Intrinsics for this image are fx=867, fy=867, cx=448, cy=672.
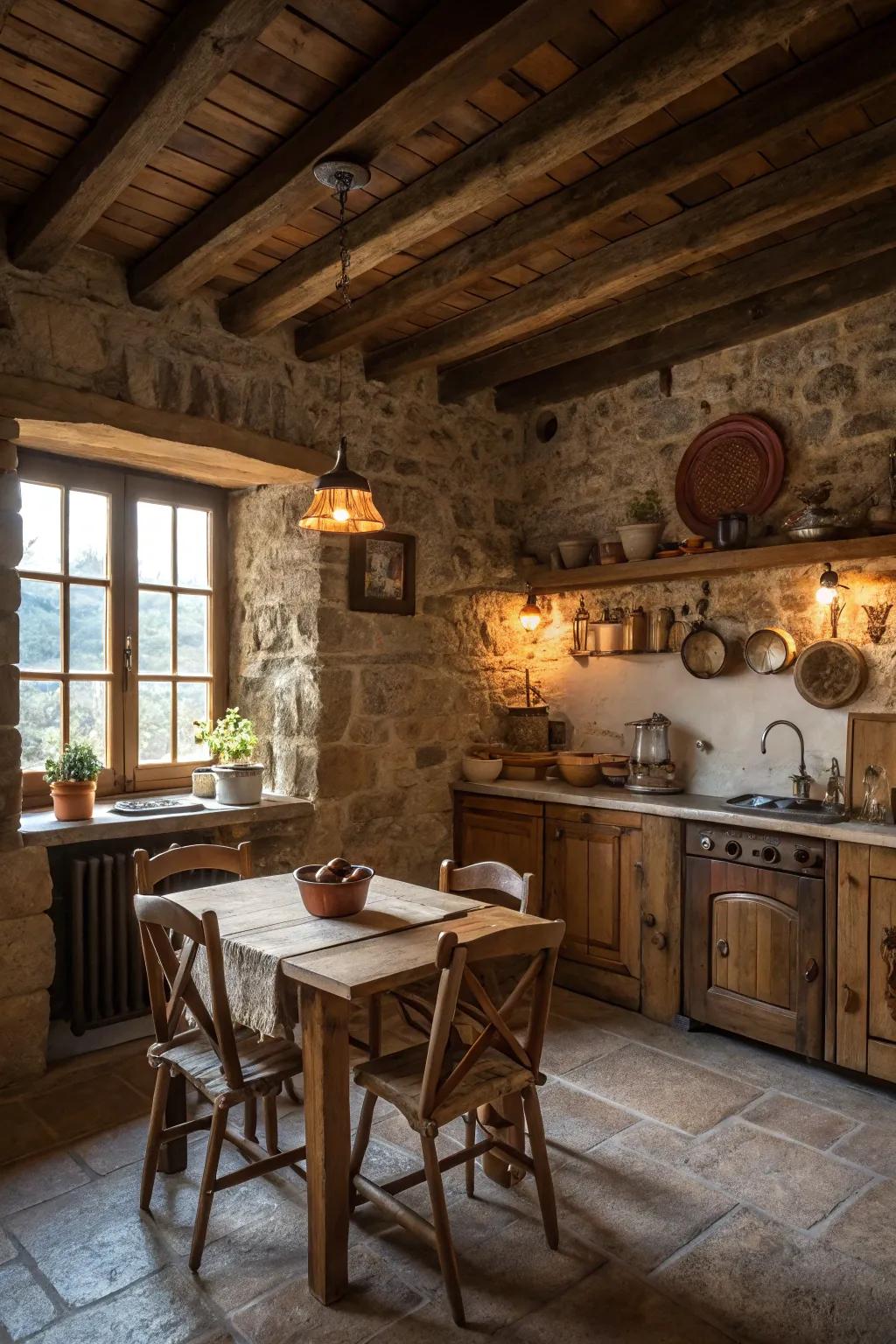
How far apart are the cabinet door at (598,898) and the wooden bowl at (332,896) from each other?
1.59m

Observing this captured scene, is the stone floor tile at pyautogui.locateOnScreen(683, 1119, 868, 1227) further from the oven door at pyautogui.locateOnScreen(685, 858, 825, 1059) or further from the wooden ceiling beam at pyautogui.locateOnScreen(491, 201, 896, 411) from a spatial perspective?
the wooden ceiling beam at pyautogui.locateOnScreen(491, 201, 896, 411)

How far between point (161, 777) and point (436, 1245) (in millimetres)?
2459

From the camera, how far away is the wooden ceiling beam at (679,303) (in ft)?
9.87

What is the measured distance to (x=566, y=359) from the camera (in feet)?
12.9

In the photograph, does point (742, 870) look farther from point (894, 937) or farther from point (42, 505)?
point (42, 505)

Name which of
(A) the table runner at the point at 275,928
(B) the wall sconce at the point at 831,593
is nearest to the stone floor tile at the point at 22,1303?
(A) the table runner at the point at 275,928

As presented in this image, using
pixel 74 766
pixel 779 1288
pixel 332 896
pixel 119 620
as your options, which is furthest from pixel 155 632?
pixel 779 1288

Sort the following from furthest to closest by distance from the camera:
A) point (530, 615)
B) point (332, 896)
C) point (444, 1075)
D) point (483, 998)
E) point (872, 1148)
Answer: point (530, 615), point (872, 1148), point (332, 896), point (444, 1075), point (483, 998)

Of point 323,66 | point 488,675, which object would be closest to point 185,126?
point 323,66

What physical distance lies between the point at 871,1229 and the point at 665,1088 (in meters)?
0.84

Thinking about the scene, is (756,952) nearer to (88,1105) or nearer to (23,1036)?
(88,1105)

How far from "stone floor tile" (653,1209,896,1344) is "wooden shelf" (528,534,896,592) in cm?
226

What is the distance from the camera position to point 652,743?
12.9 ft

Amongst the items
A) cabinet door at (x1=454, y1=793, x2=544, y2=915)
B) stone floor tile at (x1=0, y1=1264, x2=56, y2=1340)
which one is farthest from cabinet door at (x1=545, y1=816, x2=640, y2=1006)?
stone floor tile at (x1=0, y1=1264, x2=56, y2=1340)
